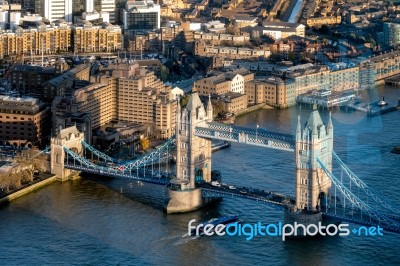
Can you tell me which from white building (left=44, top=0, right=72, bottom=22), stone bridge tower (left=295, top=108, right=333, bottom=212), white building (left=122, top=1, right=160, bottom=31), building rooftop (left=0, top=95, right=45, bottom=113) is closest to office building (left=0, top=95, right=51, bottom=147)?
building rooftop (left=0, top=95, right=45, bottom=113)

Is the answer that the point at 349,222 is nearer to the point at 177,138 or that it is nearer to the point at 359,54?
the point at 177,138

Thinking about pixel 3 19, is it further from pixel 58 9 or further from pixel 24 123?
pixel 24 123

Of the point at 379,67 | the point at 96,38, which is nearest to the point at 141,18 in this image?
the point at 96,38

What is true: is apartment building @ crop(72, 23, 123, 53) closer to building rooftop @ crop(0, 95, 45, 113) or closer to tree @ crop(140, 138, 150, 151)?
building rooftop @ crop(0, 95, 45, 113)

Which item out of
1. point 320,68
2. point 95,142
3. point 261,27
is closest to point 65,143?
point 95,142

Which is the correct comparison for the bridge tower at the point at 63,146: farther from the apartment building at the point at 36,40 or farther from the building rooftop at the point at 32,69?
the apartment building at the point at 36,40

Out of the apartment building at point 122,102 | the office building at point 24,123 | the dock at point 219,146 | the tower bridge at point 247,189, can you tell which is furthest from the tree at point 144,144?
the office building at point 24,123
